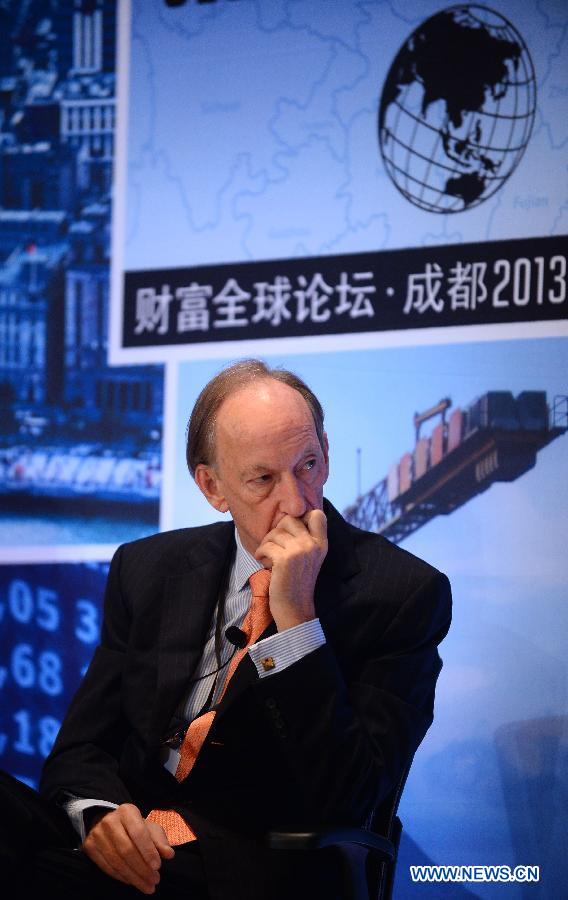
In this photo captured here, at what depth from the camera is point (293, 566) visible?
6.84ft

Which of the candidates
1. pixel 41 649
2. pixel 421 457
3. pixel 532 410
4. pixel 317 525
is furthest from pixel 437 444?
pixel 41 649

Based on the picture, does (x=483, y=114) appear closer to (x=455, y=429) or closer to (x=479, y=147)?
(x=479, y=147)

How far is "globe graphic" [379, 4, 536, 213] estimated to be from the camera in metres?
3.35

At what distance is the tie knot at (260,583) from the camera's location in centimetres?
225

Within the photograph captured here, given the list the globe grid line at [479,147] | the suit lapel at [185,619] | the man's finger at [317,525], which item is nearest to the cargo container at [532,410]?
the globe grid line at [479,147]

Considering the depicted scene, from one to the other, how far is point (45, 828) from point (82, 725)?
322 mm

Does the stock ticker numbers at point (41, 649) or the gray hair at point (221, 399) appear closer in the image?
the gray hair at point (221, 399)

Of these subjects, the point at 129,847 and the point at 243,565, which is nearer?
the point at 129,847

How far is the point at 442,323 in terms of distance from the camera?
3.38 metres

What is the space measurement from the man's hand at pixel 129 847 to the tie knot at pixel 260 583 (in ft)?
1.56

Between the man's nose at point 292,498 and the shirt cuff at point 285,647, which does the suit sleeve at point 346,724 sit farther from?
the man's nose at point 292,498

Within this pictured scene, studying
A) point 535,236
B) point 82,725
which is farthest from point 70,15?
point 82,725

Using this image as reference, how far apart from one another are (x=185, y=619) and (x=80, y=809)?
1.42ft

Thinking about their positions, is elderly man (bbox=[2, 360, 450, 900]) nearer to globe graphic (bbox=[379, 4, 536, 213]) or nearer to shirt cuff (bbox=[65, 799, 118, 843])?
shirt cuff (bbox=[65, 799, 118, 843])
